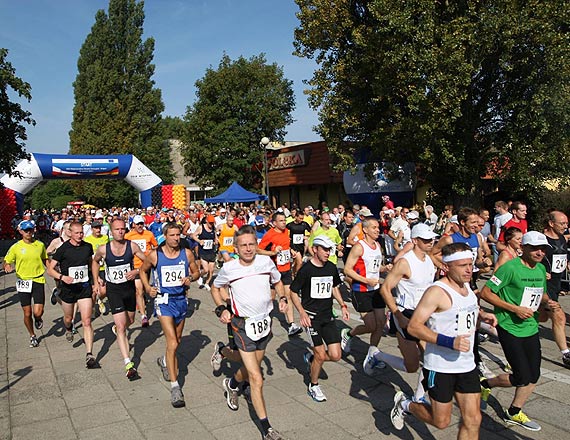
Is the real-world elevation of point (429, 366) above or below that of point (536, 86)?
below

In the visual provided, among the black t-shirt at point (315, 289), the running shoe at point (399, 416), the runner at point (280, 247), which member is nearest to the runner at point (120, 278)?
the black t-shirt at point (315, 289)

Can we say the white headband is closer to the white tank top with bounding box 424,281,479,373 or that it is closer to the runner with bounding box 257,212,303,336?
the white tank top with bounding box 424,281,479,373

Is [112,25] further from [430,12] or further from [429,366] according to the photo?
[429,366]

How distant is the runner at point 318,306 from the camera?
543cm

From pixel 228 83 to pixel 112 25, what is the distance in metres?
18.7

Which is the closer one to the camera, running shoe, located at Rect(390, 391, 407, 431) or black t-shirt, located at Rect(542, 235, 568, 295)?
running shoe, located at Rect(390, 391, 407, 431)

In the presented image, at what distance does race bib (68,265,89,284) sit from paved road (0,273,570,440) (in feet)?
3.66

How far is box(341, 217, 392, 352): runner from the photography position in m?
6.23

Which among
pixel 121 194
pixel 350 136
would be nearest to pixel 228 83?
pixel 121 194

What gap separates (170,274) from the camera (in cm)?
580

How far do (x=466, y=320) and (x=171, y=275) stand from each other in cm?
332

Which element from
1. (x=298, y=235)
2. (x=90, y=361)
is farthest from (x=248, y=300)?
(x=298, y=235)

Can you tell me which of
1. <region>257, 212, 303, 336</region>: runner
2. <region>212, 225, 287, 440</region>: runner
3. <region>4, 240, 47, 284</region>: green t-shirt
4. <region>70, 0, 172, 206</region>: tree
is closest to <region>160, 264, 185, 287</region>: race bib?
<region>212, 225, 287, 440</region>: runner

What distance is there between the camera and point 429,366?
3.80 m
